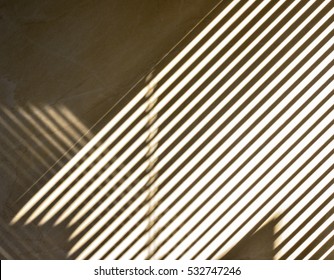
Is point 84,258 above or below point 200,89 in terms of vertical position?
below

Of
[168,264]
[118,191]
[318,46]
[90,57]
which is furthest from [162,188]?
[318,46]

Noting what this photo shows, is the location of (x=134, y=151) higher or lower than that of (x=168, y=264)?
higher

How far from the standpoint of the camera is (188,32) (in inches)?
100

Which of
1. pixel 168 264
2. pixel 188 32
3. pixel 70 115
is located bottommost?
pixel 168 264

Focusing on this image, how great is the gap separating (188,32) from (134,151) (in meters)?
0.71

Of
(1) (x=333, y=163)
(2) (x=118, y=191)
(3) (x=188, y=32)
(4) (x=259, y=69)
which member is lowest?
(2) (x=118, y=191)

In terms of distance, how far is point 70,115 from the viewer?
255 cm

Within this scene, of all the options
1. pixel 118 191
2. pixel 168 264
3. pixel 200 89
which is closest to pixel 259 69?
pixel 200 89

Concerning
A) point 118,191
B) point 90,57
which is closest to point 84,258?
point 118,191

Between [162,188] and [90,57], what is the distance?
32.0 inches

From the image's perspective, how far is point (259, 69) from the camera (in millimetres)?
2525

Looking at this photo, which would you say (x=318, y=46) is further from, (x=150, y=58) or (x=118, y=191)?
(x=118, y=191)

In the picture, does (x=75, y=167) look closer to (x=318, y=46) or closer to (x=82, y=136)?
(x=82, y=136)

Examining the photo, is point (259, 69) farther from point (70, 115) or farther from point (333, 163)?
point (70, 115)
